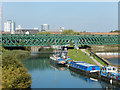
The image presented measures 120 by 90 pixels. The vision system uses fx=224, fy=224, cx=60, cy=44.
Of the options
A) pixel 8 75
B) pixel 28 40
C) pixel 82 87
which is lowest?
pixel 82 87

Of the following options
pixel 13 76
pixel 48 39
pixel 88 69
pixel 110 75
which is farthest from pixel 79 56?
pixel 13 76

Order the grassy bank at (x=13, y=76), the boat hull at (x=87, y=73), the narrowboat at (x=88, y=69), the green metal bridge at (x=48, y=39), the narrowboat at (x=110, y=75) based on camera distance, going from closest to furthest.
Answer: the grassy bank at (x=13, y=76)
the narrowboat at (x=110, y=75)
the boat hull at (x=87, y=73)
the narrowboat at (x=88, y=69)
the green metal bridge at (x=48, y=39)

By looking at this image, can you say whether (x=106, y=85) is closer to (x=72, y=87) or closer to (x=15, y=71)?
(x=72, y=87)

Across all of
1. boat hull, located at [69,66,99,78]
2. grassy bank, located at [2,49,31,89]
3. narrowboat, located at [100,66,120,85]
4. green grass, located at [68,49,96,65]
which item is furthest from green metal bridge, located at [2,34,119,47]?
grassy bank, located at [2,49,31,89]

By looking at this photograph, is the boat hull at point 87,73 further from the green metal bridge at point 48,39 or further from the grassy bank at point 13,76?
the green metal bridge at point 48,39

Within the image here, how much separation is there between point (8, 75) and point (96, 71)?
50.8 ft

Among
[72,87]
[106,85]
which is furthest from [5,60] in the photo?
[106,85]

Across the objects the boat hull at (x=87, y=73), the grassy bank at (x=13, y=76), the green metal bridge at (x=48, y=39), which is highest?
the green metal bridge at (x=48, y=39)

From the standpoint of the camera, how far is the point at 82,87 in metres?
29.2

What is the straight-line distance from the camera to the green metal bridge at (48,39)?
6594 centimetres

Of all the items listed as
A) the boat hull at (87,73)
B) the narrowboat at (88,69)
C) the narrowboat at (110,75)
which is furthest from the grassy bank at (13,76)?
the narrowboat at (88,69)

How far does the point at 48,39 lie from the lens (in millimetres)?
68438

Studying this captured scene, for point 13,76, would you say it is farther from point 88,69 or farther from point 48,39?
point 48,39

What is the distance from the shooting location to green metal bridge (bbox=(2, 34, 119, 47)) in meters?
65.9
